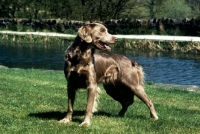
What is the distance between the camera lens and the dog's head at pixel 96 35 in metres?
6.91

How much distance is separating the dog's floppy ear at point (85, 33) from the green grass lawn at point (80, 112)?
57.6 inches

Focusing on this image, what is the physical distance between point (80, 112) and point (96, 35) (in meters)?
2.09

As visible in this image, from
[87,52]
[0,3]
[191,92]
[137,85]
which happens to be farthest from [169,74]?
[0,3]

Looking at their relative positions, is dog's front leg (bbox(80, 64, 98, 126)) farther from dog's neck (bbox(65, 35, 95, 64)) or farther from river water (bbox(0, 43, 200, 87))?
river water (bbox(0, 43, 200, 87))

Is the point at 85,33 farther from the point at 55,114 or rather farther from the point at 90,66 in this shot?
the point at 55,114

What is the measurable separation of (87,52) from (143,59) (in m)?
16.9

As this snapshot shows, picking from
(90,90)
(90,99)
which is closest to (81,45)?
(90,90)

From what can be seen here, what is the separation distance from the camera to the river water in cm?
1806

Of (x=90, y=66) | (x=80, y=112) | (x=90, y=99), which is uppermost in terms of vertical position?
(x=90, y=66)

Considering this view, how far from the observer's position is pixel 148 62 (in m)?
22.5

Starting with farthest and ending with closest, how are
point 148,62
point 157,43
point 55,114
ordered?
point 157,43 → point 148,62 → point 55,114

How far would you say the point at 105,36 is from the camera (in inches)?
276

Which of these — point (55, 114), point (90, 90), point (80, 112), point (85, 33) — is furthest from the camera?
point (80, 112)

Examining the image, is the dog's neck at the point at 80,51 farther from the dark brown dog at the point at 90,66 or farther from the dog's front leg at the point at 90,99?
the dog's front leg at the point at 90,99
